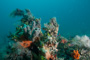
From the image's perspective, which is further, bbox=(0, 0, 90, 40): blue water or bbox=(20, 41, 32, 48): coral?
bbox=(0, 0, 90, 40): blue water

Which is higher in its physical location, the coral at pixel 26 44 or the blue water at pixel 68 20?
the blue water at pixel 68 20

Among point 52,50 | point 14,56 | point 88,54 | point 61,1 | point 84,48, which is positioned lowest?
point 14,56

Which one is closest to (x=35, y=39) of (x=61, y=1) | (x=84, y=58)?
(x=84, y=58)

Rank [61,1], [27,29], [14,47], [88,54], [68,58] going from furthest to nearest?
[61,1], [88,54], [68,58], [27,29], [14,47]

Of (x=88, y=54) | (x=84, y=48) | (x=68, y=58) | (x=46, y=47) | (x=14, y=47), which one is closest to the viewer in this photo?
(x=46, y=47)

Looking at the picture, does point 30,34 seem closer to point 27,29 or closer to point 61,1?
point 27,29

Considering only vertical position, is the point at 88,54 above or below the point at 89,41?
below

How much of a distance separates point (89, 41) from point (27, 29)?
4034mm

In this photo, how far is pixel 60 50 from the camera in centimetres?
549

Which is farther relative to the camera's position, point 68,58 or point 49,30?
point 49,30

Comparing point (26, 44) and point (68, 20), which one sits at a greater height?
point (68, 20)

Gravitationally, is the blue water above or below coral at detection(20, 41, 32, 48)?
above

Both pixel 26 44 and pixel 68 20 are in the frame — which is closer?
pixel 26 44

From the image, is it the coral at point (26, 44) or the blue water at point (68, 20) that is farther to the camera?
the blue water at point (68, 20)
